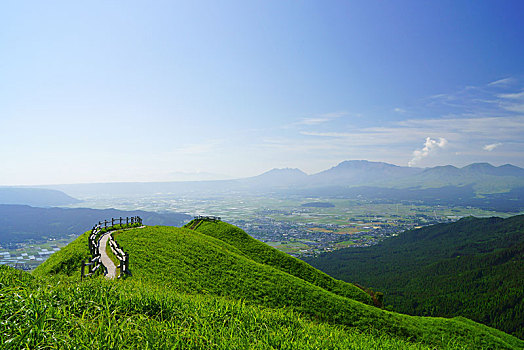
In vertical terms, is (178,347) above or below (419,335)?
above

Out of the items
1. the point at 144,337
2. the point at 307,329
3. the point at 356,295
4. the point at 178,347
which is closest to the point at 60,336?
the point at 144,337

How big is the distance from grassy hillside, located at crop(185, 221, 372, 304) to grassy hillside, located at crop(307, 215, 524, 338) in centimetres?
7763

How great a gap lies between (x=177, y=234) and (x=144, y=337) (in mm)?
26443

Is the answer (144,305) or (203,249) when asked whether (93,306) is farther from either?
(203,249)

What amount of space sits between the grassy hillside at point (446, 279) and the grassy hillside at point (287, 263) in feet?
255

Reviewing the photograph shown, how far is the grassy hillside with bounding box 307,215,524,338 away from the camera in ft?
324

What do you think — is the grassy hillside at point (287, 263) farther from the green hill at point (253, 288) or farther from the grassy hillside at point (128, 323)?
the grassy hillside at point (128, 323)

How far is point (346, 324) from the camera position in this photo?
18.5 metres

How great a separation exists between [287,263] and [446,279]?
145m

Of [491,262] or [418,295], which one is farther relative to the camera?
[491,262]

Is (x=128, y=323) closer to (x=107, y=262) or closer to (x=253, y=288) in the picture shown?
(x=253, y=288)

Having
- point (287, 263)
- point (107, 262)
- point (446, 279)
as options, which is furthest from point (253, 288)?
point (446, 279)

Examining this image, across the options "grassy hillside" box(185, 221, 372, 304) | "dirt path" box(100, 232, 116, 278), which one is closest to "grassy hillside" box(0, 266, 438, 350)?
"dirt path" box(100, 232, 116, 278)

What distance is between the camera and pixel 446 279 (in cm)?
13562
